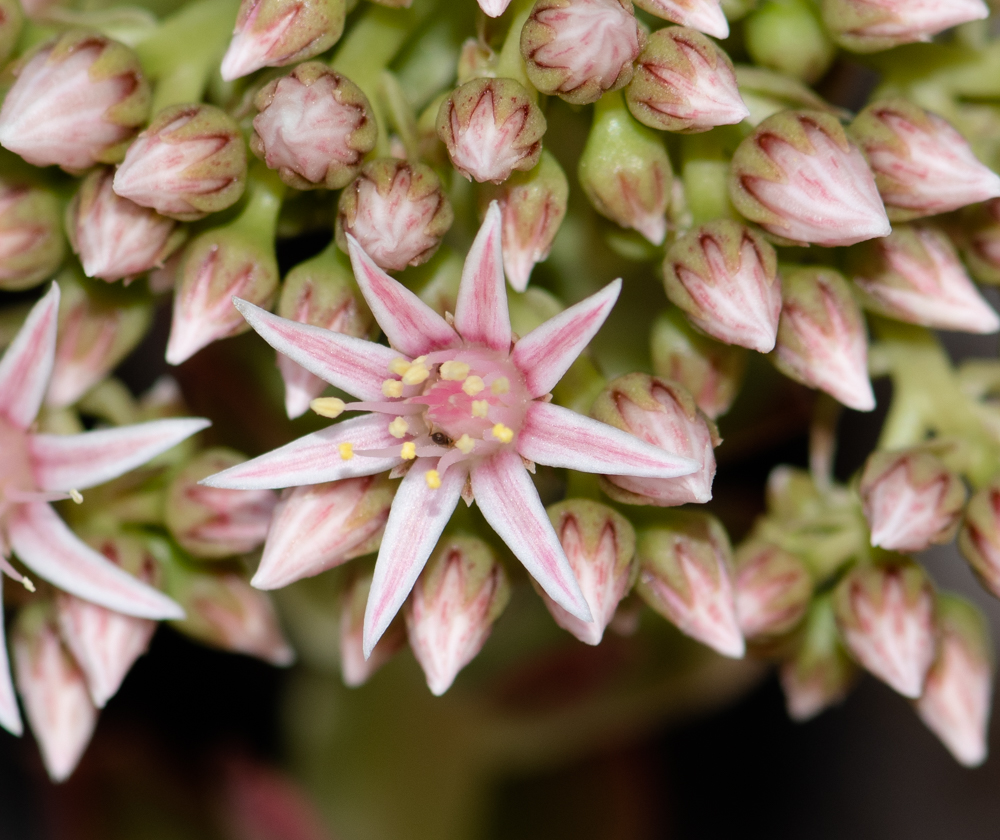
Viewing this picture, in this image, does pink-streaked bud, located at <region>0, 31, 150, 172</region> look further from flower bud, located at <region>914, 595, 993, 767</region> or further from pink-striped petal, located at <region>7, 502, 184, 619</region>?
flower bud, located at <region>914, 595, 993, 767</region>

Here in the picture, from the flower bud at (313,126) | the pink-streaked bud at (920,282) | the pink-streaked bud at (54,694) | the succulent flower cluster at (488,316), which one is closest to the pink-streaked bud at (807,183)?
the succulent flower cluster at (488,316)

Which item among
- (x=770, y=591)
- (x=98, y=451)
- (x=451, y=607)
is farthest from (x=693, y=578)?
(x=98, y=451)

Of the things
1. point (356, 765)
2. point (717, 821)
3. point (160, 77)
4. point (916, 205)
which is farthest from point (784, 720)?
point (160, 77)

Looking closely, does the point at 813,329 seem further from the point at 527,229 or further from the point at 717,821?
the point at 717,821

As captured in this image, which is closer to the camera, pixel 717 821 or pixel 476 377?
pixel 476 377

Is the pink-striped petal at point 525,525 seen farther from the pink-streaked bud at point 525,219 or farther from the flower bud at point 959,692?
the flower bud at point 959,692

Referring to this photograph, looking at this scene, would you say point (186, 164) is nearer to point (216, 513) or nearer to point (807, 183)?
point (216, 513)

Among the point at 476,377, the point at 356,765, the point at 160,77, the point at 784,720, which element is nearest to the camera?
the point at 476,377

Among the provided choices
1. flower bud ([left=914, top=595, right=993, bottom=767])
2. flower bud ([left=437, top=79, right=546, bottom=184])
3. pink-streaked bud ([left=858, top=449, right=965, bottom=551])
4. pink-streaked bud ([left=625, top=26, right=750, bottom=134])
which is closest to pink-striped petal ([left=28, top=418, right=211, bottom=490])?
flower bud ([left=437, top=79, right=546, bottom=184])
